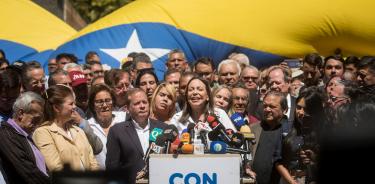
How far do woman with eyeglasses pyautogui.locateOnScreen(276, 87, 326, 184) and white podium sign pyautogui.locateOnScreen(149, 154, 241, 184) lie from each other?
125 centimetres

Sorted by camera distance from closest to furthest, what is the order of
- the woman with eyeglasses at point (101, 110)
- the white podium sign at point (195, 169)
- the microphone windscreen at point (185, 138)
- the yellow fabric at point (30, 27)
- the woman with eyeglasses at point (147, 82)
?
the white podium sign at point (195, 169) → the microphone windscreen at point (185, 138) → the woman with eyeglasses at point (101, 110) → the woman with eyeglasses at point (147, 82) → the yellow fabric at point (30, 27)

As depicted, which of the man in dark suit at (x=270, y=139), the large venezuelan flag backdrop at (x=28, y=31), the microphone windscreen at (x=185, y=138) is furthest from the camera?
the large venezuelan flag backdrop at (x=28, y=31)

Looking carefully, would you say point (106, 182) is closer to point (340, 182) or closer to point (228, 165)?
point (340, 182)

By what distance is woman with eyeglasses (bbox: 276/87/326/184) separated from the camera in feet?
22.0

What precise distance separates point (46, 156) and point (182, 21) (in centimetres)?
603

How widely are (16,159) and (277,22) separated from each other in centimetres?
649

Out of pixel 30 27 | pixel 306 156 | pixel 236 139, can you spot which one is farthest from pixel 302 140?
pixel 30 27

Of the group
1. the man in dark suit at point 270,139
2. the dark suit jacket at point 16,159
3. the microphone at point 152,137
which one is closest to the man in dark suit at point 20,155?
the dark suit jacket at point 16,159

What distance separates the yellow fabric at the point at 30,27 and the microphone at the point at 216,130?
24.6ft

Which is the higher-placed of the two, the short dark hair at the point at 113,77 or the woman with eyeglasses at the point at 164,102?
the short dark hair at the point at 113,77

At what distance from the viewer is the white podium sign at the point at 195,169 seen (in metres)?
5.41

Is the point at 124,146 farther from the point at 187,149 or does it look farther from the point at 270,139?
the point at 270,139

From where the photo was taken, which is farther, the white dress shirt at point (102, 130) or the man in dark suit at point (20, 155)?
the white dress shirt at point (102, 130)

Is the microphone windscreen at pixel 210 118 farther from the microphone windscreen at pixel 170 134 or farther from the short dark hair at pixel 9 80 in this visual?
the short dark hair at pixel 9 80
